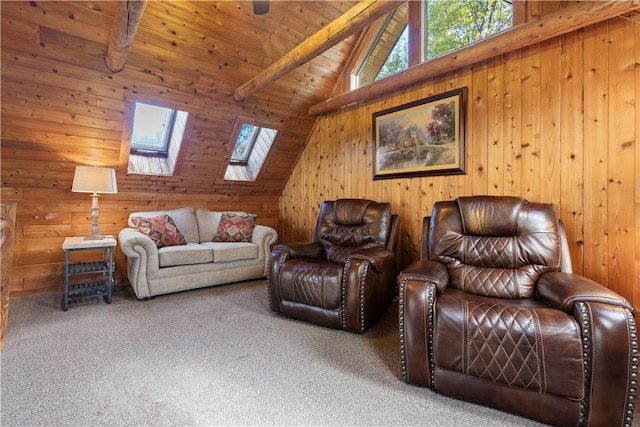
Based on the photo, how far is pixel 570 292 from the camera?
1.47 meters

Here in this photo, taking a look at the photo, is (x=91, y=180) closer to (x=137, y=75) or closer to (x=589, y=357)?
(x=137, y=75)

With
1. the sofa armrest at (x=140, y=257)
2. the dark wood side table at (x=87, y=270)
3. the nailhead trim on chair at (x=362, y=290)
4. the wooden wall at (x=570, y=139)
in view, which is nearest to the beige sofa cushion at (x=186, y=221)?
the sofa armrest at (x=140, y=257)

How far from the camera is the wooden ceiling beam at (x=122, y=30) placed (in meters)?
1.95

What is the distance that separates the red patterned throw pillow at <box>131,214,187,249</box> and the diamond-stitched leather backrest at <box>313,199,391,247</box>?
1735 millimetres

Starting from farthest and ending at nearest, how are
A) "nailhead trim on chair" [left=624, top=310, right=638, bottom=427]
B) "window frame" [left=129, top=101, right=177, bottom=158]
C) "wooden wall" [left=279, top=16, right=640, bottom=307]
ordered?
"window frame" [left=129, top=101, right=177, bottom=158]
"wooden wall" [left=279, top=16, right=640, bottom=307]
"nailhead trim on chair" [left=624, top=310, right=638, bottom=427]

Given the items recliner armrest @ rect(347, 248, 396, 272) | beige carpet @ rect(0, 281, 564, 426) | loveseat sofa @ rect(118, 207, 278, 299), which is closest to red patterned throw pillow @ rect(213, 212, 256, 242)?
loveseat sofa @ rect(118, 207, 278, 299)

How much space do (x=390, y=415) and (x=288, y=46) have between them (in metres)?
3.53

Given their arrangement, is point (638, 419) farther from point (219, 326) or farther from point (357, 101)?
point (357, 101)

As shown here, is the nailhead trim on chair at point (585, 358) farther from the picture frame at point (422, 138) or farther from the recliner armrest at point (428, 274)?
the picture frame at point (422, 138)

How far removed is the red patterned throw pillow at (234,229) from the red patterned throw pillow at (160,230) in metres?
0.51

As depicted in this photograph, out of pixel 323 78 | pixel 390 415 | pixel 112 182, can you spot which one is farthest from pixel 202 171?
pixel 390 415

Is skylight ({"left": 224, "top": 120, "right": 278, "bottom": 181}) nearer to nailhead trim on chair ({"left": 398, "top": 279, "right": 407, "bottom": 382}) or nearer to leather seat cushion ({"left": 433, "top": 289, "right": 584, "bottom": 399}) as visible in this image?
nailhead trim on chair ({"left": 398, "top": 279, "right": 407, "bottom": 382})

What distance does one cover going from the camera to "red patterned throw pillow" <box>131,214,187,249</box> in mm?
3459

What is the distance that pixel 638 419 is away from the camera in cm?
145
